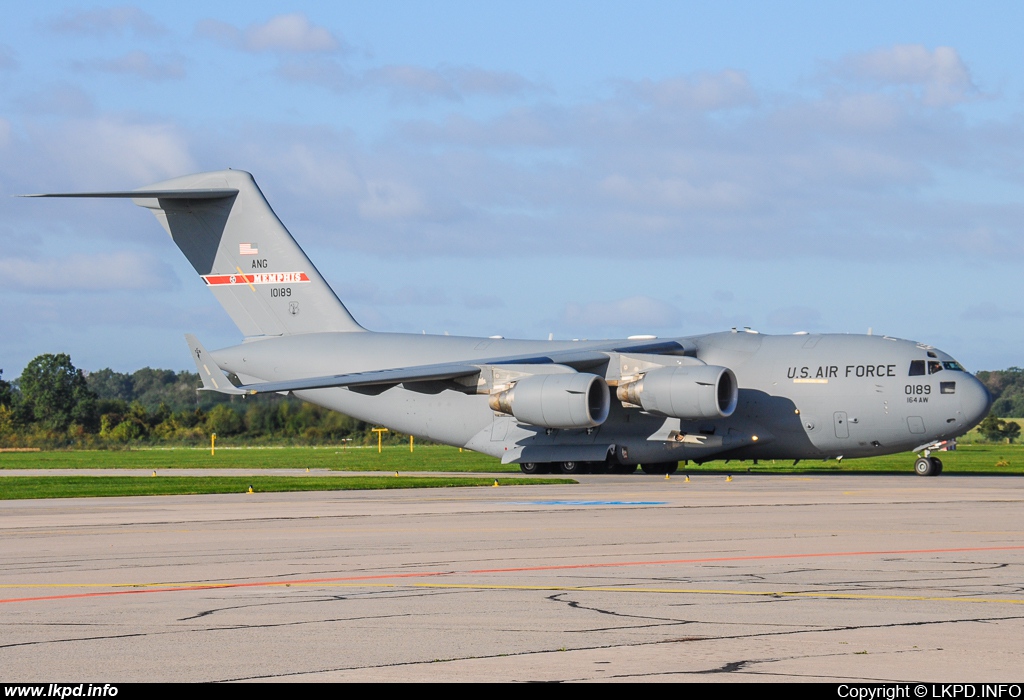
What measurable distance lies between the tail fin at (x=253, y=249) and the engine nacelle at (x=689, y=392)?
34.9ft

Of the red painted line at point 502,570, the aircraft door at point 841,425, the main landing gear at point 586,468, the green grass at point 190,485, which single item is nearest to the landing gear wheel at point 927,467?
the aircraft door at point 841,425

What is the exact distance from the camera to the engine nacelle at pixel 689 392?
32.9m

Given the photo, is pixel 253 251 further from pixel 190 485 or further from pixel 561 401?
pixel 190 485

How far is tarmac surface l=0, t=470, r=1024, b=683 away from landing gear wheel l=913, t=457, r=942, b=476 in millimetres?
12909

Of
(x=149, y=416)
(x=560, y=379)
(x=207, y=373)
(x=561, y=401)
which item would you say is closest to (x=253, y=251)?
(x=207, y=373)

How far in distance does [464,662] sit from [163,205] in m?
35.4

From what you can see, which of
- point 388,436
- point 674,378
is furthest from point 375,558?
point 388,436

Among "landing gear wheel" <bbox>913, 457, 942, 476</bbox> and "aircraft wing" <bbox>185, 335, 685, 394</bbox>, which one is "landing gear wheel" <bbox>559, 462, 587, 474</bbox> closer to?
"aircraft wing" <bbox>185, 335, 685, 394</bbox>

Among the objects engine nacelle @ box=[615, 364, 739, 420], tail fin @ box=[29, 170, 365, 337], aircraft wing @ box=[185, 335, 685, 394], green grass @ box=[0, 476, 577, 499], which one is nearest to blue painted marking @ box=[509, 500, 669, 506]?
green grass @ box=[0, 476, 577, 499]

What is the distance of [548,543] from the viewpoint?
1488 cm

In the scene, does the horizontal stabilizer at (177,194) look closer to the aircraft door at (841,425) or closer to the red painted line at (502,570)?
the aircraft door at (841,425)

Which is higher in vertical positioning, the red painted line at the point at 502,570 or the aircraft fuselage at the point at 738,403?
the aircraft fuselage at the point at 738,403

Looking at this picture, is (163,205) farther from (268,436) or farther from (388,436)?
(388,436)

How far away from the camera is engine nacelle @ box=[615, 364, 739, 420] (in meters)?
32.9
